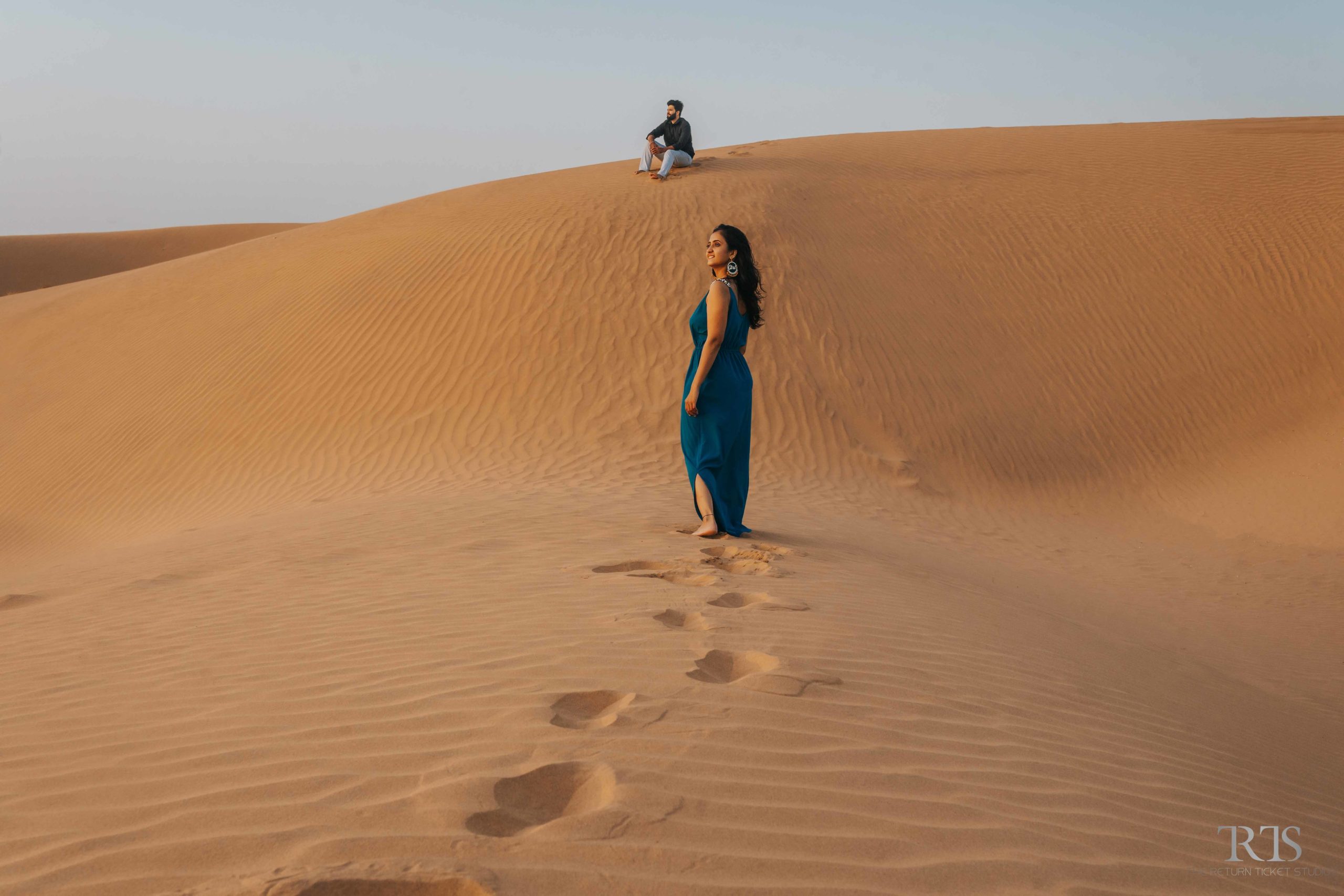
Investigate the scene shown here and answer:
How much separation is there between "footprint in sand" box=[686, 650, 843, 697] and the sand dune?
1645 inches

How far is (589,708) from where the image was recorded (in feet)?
9.64

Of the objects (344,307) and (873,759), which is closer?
(873,759)

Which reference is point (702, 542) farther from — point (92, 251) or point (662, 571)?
point (92, 251)

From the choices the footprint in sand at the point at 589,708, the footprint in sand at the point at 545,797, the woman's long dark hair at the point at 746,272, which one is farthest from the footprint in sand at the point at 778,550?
the footprint in sand at the point at 545,797

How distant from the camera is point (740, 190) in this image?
15.9 meters

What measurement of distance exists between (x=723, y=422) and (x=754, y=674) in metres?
2.89

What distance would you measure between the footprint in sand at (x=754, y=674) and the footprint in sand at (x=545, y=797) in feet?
2.76

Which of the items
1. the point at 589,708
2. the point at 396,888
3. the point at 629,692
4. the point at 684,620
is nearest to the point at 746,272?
the point at 684,620

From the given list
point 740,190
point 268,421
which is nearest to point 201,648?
point 268,421

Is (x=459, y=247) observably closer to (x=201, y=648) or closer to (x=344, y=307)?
(x=344, y=307)

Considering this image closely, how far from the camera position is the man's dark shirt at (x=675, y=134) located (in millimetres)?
16297

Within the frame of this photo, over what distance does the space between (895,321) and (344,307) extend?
27.7ft
